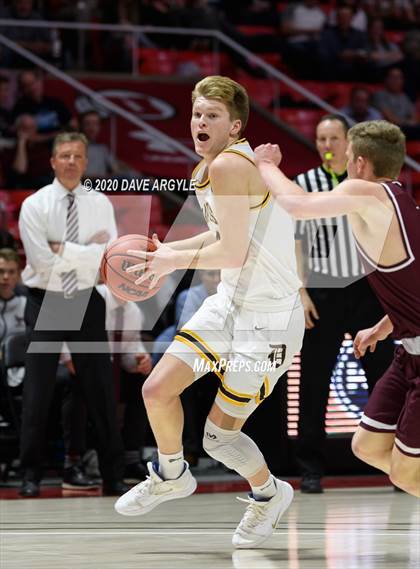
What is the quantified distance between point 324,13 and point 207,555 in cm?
1054

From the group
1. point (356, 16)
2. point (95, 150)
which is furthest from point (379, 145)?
point (356, 16)

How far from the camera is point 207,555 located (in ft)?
15.8

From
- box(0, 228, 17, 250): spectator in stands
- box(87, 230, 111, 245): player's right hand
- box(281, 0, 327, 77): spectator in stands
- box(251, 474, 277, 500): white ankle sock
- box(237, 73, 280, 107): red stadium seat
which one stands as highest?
box(281, 0, 327, 77): spectator in stands

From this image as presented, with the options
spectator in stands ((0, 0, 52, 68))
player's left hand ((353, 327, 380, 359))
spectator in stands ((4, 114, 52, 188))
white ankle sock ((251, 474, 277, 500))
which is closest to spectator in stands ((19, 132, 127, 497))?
white ankle sock ((251, 474, 277, 500))

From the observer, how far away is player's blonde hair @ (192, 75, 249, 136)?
16.4 ft

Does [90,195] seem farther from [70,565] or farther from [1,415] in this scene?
[70,565]

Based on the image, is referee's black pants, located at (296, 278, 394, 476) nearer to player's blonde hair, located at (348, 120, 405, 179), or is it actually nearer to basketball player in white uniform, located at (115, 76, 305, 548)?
basketball player in white uniform, located at (115, 76, 305, 548)

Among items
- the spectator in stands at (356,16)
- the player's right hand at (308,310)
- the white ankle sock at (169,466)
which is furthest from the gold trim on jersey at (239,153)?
the spectator in stands at (356,16)

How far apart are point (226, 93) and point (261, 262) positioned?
72 cm

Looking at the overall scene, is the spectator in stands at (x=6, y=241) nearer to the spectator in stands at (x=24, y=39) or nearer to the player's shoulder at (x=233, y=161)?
the player's shoulder at (x=233, y=161)

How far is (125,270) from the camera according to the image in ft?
16.4

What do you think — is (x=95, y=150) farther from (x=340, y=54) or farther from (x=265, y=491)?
(x=265, y=491)

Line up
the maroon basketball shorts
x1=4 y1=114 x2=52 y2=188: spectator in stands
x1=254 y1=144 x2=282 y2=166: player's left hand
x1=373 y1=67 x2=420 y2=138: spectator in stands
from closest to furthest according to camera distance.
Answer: the maroon basketball shorts
x1=254 y1=144 x2=282 y2=166: player's left hand
x1=4 y1=114 x2=52 y2=188: spectator in stands
x1=373 y1=67 x2=420 y2=138: spectator in stands

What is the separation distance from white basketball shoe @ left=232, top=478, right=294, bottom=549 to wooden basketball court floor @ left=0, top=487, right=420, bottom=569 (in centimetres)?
5
